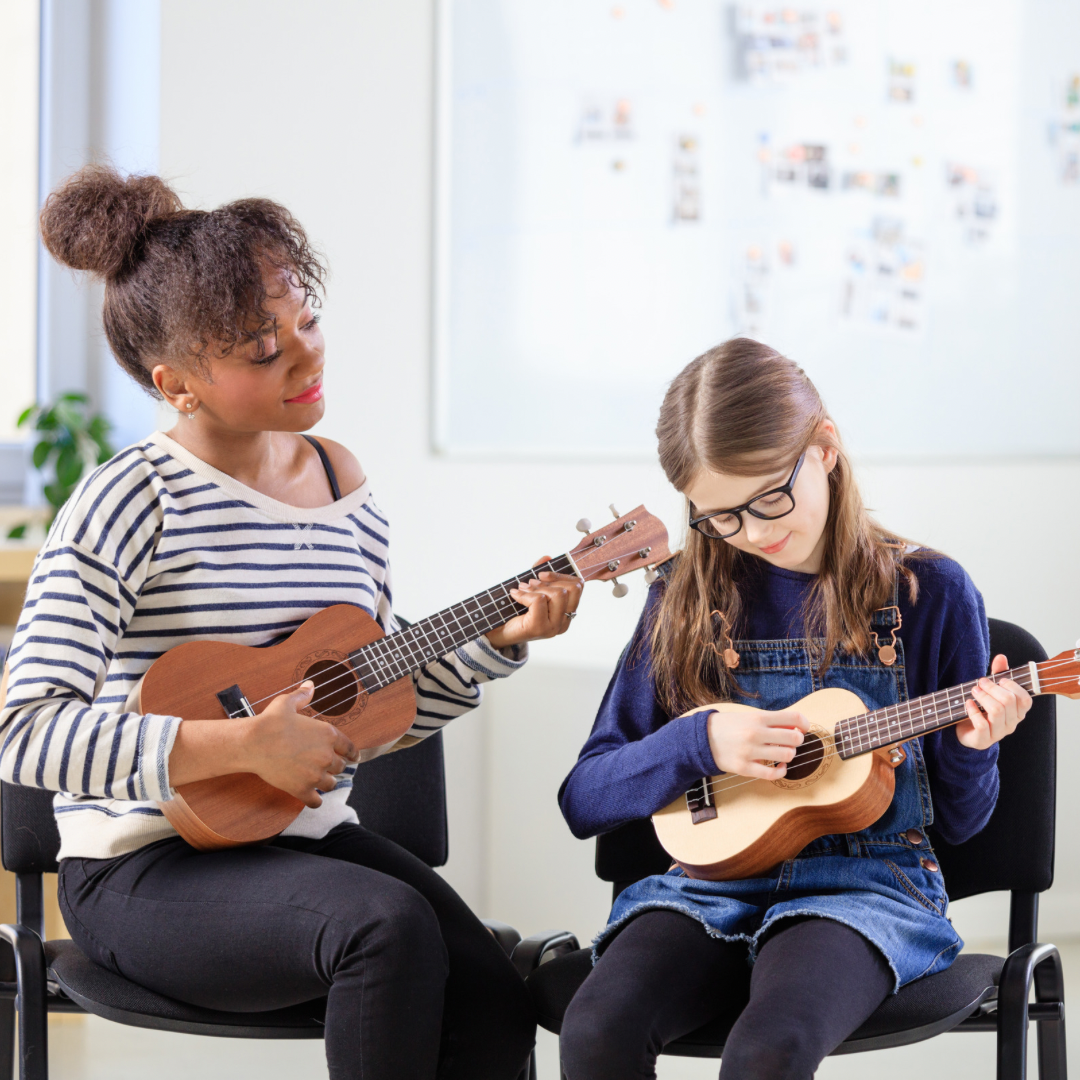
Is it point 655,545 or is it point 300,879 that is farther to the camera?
point 655,545

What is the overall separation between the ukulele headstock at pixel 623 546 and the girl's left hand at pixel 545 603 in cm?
3

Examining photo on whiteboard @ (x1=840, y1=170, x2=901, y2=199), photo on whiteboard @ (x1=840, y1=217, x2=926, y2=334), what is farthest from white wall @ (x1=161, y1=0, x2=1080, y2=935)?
photo on whiteboard @ (x1=840, y1=170, x2=901, y2=199)

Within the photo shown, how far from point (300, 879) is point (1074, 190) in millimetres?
2187

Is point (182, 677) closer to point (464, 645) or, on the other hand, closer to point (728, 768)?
point (464, 645)

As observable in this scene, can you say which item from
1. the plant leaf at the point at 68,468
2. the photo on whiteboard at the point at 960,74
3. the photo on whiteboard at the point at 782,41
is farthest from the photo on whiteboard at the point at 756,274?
the plant leaf at the point at 68,468

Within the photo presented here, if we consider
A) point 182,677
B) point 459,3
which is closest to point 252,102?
point 459,3

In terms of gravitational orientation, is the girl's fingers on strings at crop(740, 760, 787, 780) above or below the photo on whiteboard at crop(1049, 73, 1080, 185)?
below

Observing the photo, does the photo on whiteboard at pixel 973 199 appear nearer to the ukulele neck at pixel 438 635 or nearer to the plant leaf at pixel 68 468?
the ukulele neck at pixel 438 635

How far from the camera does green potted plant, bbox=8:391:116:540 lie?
2.76 meters

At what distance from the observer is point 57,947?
140 centimetres

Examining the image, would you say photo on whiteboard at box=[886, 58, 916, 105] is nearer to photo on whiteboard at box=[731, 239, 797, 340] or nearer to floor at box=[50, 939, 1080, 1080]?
photo on whiteboard at box=[731, 239, 797, 340]

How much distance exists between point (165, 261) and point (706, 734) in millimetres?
799

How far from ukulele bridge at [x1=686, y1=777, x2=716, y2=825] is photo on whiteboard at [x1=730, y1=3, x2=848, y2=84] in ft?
5.52

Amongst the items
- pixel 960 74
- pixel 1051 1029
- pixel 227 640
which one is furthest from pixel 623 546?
pixel 960 74
